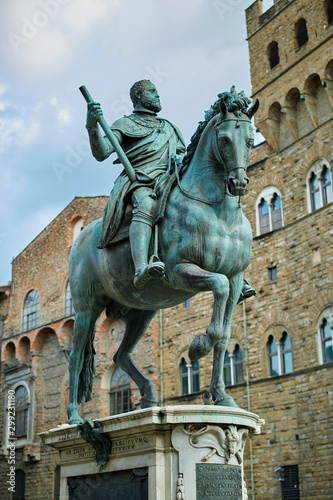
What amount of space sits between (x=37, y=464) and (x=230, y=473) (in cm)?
2973

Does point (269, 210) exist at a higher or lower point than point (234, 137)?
higher

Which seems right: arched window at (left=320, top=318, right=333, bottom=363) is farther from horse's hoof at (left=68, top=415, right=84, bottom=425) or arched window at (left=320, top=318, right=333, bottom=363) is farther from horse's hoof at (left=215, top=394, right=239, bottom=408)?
horse's hoof at (left=215, top=394, right=239, bottom=408)

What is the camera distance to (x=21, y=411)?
35.6 m

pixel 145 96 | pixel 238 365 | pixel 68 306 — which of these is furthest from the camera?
pixel 68 306

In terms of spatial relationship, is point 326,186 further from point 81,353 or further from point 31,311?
point 31,311

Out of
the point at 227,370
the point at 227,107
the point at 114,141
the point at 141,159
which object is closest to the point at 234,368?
the point at 227,370

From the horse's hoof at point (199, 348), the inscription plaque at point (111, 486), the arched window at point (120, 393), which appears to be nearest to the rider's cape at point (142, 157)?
the horse's hoof at point (199, 348)

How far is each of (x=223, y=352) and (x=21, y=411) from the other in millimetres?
31785

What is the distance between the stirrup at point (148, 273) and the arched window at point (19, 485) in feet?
102

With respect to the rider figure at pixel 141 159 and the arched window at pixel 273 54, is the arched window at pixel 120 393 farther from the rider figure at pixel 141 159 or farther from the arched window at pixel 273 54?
the rider figure at pixel 141 159

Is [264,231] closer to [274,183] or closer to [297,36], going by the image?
[274,183]

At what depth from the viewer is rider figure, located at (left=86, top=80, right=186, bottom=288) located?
5930 millimetres

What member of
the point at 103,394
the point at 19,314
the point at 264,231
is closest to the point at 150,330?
the point at 103,394

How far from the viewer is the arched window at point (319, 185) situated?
74.3 feet
